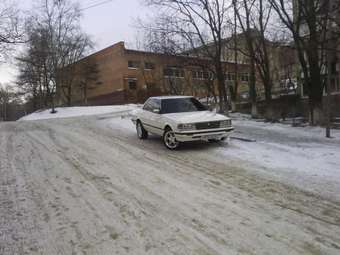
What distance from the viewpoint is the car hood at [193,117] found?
10.1 m

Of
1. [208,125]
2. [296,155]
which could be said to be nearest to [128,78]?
[208,125]

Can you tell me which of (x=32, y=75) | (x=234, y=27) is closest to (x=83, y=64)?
(x=32, y=75)

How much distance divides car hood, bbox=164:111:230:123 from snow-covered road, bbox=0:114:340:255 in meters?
1.50

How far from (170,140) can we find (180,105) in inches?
65.7

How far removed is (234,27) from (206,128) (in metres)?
14.3

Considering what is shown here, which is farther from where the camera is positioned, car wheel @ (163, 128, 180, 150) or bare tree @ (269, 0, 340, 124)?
bare tree @ (269, 0, 340, 124)

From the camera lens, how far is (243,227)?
4488mm

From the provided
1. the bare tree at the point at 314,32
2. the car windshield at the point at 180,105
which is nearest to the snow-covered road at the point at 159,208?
the car windshield at the point at 180,105

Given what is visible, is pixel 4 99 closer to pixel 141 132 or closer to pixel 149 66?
pixel 149 66

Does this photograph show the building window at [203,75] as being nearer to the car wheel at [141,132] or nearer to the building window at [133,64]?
the building window at [133,64]

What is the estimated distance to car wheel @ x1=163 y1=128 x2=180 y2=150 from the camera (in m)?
10.2

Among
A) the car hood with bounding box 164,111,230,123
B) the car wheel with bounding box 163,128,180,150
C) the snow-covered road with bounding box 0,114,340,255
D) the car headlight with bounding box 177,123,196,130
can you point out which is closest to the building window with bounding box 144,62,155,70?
the car hood with bounding box 164,111,230,123

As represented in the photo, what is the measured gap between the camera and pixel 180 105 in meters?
11.5

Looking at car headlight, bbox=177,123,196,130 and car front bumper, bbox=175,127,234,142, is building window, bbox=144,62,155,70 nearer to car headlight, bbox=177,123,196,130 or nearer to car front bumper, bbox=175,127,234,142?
car front bumper, bbox=175,127,234,142
